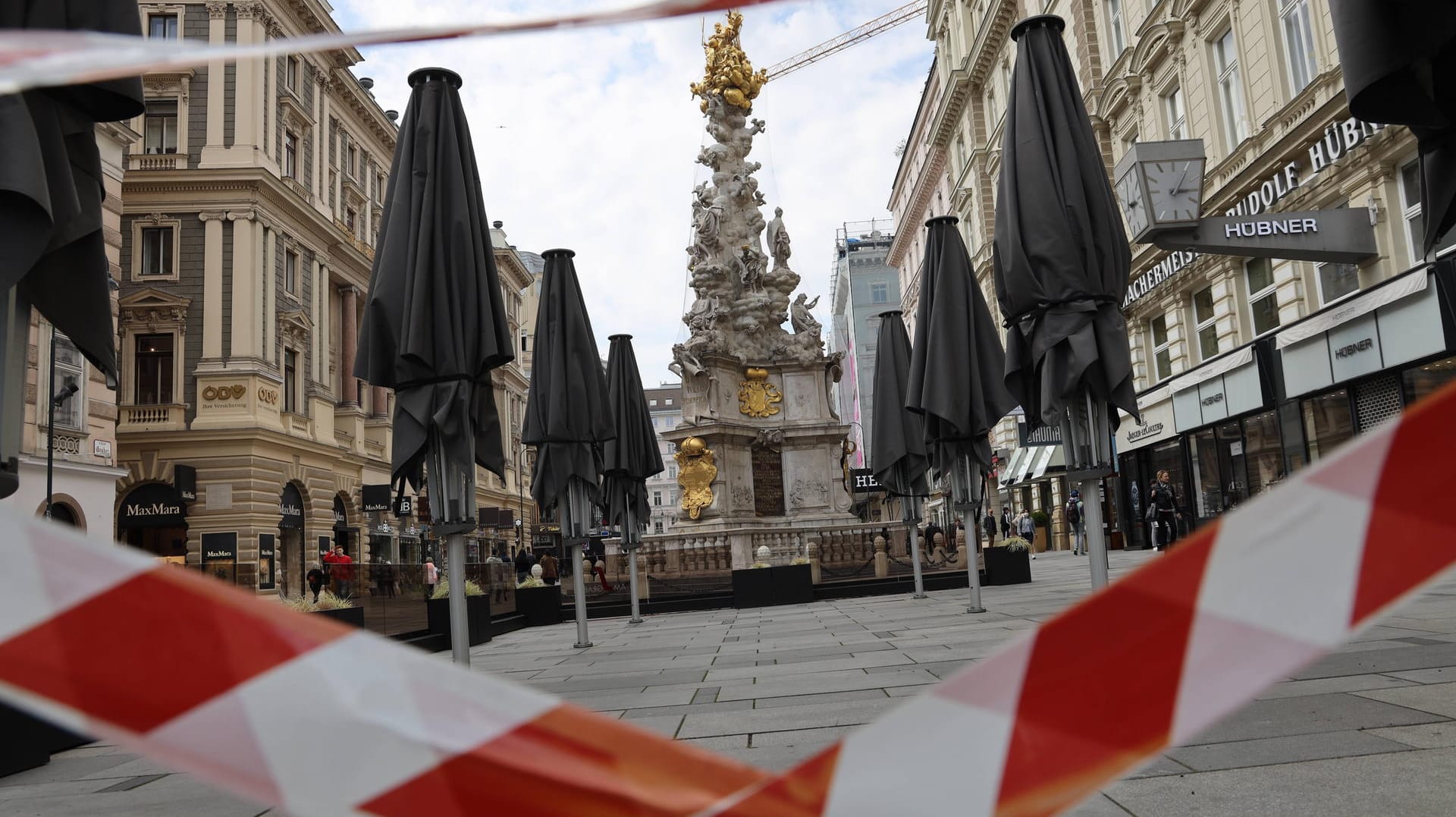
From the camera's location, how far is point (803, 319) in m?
28.6

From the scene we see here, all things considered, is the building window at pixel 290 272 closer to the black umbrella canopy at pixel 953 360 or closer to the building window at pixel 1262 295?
the black umbrella canopy at pixel 953 360

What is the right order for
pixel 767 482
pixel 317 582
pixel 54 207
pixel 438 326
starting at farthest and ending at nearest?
pixel 767 482, pixel 317 582, pixel 438 326, pixel 54 207

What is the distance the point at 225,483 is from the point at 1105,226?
30.7m

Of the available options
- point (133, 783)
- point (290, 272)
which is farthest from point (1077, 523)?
point (290, 272)

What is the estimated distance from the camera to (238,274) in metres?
32.8

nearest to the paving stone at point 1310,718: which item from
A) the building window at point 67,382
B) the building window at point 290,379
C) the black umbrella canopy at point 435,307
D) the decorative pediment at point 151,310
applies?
the black umbrella canopy at point 435,307

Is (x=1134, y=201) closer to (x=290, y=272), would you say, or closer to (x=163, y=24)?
(x=290, y=272)

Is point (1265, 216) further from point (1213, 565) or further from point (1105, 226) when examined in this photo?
point (1213, 565)

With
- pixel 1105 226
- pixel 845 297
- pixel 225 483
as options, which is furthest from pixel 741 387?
pixel 845 297

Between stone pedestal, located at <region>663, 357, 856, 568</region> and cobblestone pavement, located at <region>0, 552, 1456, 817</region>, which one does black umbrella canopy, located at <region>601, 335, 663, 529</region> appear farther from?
stone pedestal, located at <region>663, 357, 856, 568</region>

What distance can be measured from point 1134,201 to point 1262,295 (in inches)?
219

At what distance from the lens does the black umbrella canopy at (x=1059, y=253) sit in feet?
21.3

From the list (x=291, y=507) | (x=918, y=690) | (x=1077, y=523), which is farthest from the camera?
(x=291, y=507)

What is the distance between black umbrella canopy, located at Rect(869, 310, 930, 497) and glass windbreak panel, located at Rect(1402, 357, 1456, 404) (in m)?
7.34
